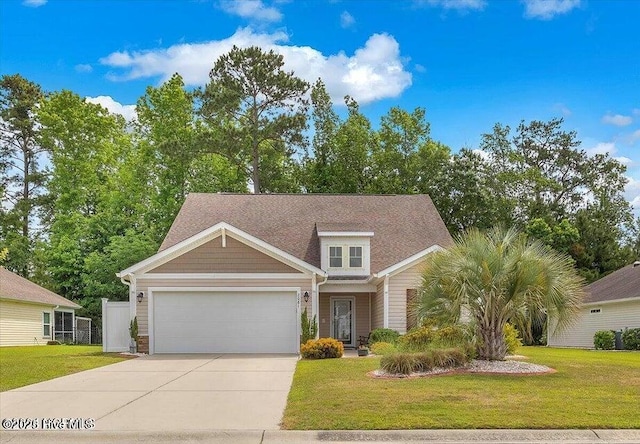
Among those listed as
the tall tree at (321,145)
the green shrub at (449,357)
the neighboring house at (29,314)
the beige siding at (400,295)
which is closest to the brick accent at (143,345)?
the beige siding at (400,295)

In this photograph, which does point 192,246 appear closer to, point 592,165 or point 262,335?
point 262,335

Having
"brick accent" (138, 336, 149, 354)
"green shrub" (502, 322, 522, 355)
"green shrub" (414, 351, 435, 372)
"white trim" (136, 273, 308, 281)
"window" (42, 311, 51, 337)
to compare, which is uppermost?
"white trim" (136, 273, 308, 281)

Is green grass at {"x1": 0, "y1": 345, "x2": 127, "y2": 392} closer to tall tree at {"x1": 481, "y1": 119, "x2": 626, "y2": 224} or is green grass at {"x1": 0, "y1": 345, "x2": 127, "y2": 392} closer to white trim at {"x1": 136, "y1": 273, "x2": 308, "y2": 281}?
white trim at {"x1": 136, "y1": 273, "x2": 308, "y2": 281}

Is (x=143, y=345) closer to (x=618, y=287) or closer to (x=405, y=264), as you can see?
(x=405, y=264)

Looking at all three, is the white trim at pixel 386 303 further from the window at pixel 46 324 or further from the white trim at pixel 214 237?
the window at pixel 46 324

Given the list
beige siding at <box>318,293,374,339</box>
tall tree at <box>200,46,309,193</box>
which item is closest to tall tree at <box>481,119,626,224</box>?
tall tree at <box>200,46,309,193</box>

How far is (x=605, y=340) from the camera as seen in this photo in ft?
89.8

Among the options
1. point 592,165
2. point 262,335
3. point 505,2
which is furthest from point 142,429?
point 592,165

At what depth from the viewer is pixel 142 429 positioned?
853 centimetres

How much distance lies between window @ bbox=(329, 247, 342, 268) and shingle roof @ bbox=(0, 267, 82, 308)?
15394 mm

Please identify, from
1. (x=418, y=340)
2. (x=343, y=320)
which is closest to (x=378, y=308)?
(x=343, y=320)

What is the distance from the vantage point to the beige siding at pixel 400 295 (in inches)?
958

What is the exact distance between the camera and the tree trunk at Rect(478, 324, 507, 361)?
50.3ft

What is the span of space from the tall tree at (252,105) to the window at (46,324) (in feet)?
47.9
